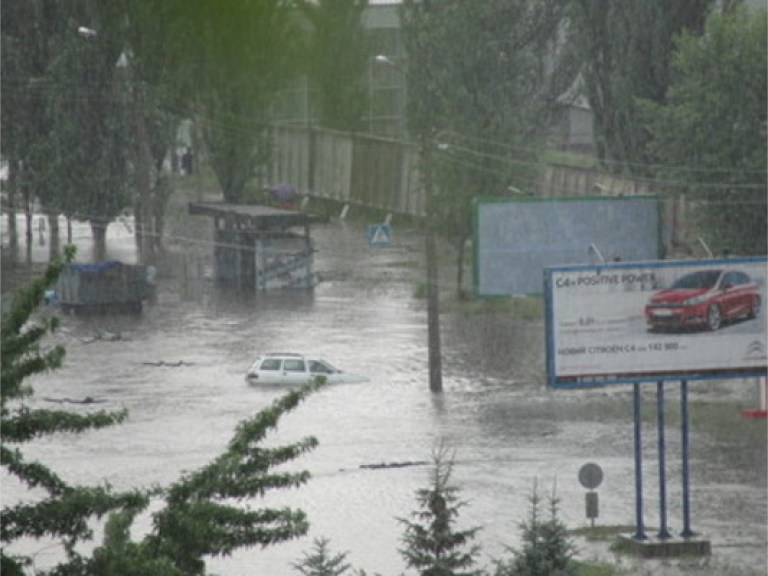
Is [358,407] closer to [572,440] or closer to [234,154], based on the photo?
[572,440]

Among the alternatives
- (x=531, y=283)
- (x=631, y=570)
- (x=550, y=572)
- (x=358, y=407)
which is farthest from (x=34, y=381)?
(x=550, y=572)

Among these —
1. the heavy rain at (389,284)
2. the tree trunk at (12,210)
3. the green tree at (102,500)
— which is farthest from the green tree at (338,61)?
the green tree at (102,500)

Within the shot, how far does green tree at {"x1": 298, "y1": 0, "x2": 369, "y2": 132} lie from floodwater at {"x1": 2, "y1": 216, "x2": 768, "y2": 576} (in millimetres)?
23621

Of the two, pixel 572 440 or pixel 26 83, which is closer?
pixel 572 440

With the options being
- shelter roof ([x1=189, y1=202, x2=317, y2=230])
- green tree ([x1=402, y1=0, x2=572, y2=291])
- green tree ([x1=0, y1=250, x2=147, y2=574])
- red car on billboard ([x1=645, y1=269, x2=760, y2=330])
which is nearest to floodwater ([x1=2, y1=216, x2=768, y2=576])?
shelter roof ([x1=189, y1=202, x2=317, y2=230])

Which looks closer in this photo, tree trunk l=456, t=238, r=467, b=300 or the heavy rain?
the heavy rain

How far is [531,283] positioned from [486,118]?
50.5 feet

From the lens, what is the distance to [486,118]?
55750mm

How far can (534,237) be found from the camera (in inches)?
1620

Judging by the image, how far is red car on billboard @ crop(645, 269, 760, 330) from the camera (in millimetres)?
26109

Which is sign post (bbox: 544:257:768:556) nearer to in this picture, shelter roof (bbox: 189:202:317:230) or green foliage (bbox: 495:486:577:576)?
green foliage (bbox: 495:486:577:576)

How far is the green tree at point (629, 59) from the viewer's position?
5784cm

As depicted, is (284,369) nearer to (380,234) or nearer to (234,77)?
(380,234)

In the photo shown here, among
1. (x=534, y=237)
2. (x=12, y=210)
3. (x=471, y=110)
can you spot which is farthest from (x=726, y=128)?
(x=12, y=210)
